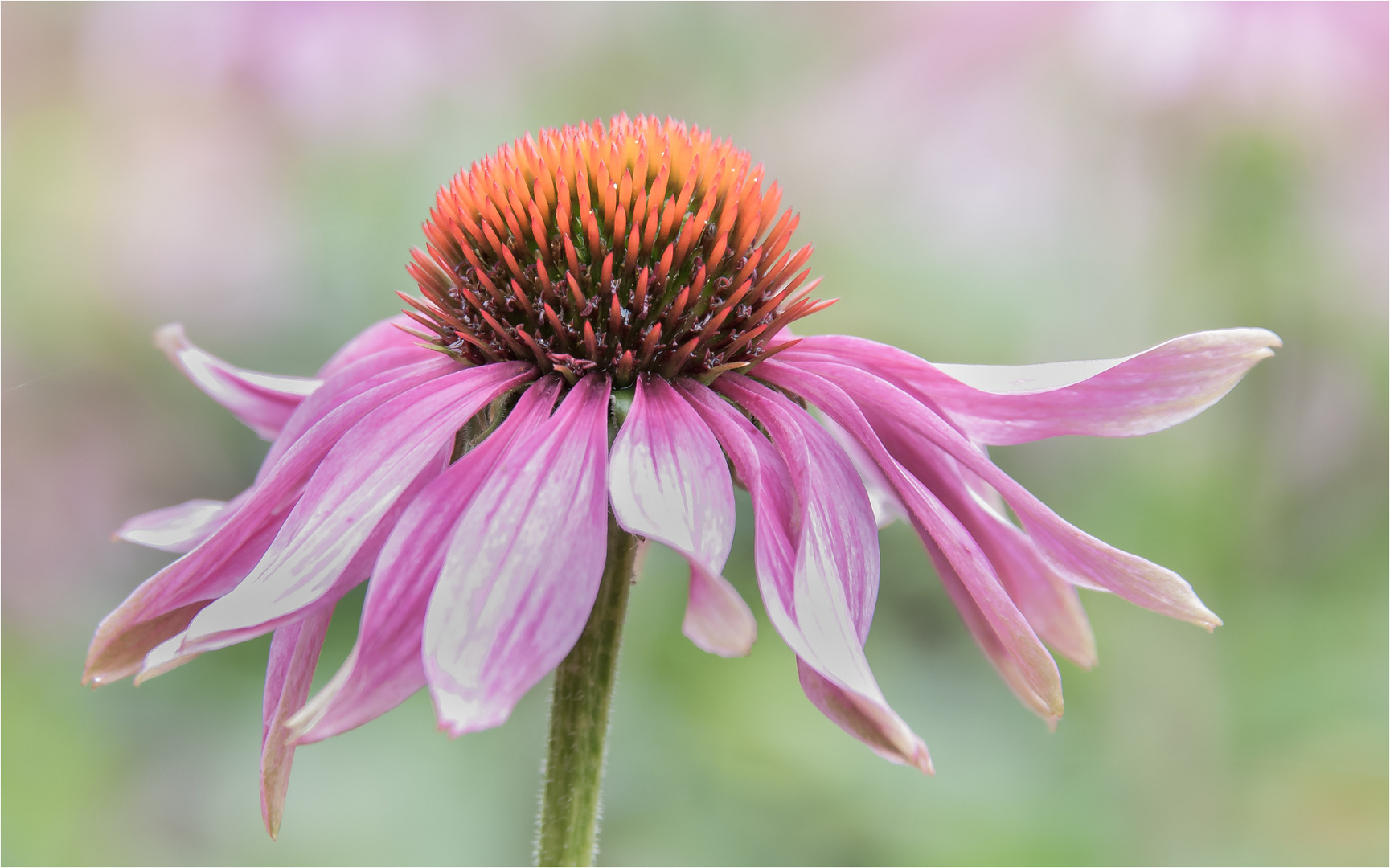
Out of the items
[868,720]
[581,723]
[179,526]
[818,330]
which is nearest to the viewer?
[868,720]

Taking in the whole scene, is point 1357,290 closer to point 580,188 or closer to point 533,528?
point 580,188

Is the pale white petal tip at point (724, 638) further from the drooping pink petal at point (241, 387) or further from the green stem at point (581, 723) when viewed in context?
the drooping pink petal at point (241, 387)

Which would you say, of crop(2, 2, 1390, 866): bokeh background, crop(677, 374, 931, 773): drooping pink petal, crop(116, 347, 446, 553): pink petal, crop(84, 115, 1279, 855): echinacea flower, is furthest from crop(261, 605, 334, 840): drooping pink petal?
crop(2, 2, 1390, 866): bokeh background

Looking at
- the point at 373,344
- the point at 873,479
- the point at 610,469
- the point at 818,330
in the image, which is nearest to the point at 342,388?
the point at 373,344

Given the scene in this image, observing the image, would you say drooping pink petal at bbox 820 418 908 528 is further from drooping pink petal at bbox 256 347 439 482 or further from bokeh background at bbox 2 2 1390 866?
bokeh background at bbox 2 2 1390 866

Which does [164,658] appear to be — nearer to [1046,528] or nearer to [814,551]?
[814,551]

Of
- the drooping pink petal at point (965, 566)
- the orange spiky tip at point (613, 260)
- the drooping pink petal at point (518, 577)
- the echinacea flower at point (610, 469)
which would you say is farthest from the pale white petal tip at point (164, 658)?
the drooping pink petal at point (965, 566)

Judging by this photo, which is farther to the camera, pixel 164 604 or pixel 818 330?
pixel 818 330
